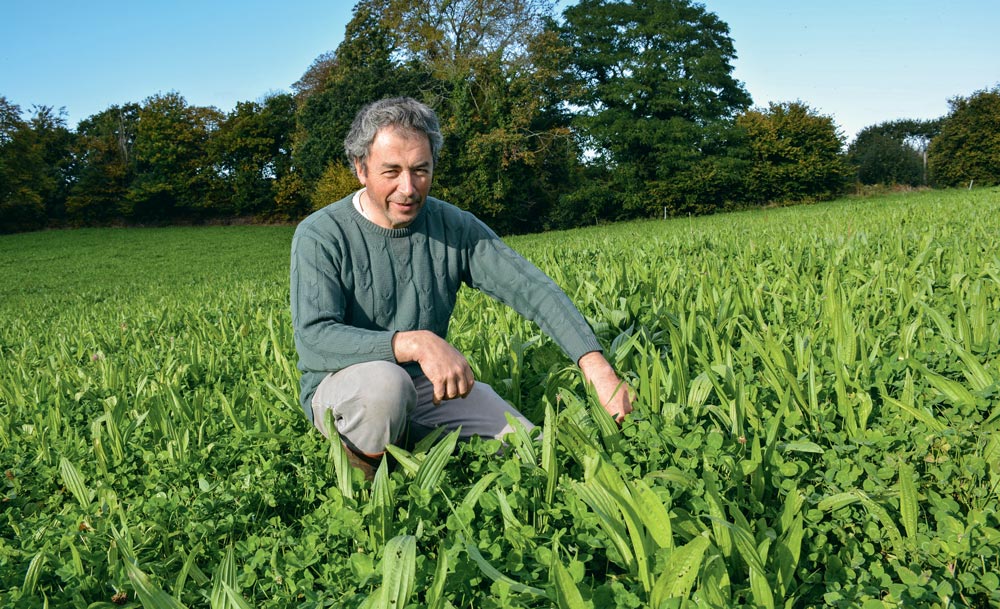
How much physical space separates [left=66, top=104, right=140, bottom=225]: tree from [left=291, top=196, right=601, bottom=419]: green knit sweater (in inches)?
1761

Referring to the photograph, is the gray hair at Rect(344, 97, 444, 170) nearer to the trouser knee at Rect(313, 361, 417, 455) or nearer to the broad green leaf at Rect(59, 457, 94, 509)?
the trouser knee at Rect(313, 361, 417, 455)

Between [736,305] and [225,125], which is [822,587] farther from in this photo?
[225,125]

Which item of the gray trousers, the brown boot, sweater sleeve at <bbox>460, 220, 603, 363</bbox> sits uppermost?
sweater sleeve at <bbox>460, 220, 603, 363</bbox>

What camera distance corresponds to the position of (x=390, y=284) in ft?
8.29

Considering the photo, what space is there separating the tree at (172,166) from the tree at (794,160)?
32658 mm

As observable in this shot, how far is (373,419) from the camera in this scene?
2.13 meters

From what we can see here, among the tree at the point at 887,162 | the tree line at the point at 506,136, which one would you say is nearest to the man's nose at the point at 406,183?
the tree line at the point at 506,136

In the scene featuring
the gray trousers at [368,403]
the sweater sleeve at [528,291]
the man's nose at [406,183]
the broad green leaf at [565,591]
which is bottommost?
the broad green leaf at [565,591]

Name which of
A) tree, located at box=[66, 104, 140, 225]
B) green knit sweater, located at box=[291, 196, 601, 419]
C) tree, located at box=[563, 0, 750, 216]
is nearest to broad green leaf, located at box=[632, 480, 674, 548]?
green knit sweater, located at box=[291, 196, 601, 419]

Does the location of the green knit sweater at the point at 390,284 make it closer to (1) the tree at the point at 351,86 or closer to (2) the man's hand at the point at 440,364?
(2) the man's hand at the point at 440,364

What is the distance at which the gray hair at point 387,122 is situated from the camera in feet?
7.63

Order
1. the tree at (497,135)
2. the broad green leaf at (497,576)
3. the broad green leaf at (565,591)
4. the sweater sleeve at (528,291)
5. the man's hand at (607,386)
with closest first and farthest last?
1. the broad green leaf at (565,591)
2. the broad green leaf at (497,576)
3. the man's hand at (607,386)
4. the sweater sleeve at (528,291)
5. the tree at (497,135)

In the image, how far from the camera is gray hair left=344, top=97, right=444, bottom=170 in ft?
7.63

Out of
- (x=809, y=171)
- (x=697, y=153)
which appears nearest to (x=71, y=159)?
(x=697, y=153)
